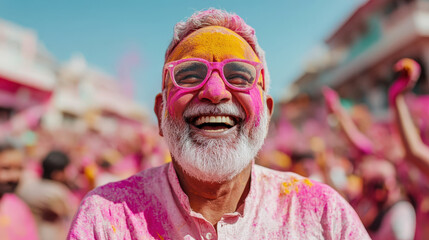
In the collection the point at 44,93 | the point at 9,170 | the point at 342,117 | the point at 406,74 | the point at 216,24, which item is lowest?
the point at 9,170

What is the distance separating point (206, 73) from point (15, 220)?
2.23 metres

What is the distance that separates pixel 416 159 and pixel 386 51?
14.7 meters

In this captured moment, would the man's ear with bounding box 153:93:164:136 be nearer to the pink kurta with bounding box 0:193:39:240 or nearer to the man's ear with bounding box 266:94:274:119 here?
the man's ear with bounding box 266:94:274:119

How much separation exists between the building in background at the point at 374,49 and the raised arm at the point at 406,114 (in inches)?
465

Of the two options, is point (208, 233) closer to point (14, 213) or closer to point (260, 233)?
point (260, 233)

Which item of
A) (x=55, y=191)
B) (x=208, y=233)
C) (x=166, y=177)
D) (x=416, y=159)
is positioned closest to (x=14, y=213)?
(x=55, y=191)

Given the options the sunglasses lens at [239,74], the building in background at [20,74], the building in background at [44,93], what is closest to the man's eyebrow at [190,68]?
the sunglasses lens at [239,74]

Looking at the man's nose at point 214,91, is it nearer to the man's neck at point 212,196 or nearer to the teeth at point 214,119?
the teeth at point 214,119

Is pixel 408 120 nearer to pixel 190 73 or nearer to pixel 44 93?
pixel 190 73

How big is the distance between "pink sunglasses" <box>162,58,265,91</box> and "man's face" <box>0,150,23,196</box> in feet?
7.03

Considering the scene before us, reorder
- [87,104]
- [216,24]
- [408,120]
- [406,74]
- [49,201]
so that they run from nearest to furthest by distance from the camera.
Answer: [216,24] → [406,74] → [408,120] → [49,201] → [87,104]

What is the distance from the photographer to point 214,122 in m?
1.51

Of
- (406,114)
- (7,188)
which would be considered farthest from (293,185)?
(7,188)

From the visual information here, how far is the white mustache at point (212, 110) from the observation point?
149cm
